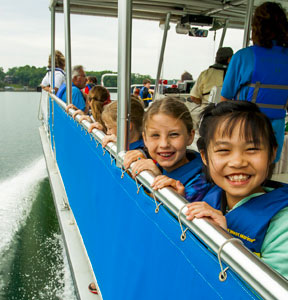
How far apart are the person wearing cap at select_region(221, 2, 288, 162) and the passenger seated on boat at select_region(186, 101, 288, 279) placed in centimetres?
113

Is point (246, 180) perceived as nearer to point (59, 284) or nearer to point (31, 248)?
point (59, 284)

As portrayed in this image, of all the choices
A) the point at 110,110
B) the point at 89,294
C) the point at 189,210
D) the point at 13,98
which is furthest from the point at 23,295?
the point at 13,98

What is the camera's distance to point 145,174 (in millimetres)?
1090

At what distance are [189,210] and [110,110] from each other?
162 cm

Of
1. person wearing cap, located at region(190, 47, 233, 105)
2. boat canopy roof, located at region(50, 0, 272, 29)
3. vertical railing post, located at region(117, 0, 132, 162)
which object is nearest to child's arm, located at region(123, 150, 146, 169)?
vertical railing post, located at region(117, 0, 132, 162)

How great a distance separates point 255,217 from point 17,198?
19.8 feet

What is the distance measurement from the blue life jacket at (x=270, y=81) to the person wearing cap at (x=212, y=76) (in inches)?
57.6

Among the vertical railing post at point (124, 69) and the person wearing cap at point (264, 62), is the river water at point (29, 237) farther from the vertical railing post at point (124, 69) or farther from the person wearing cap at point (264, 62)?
the person wearing cap at point (264, 62)

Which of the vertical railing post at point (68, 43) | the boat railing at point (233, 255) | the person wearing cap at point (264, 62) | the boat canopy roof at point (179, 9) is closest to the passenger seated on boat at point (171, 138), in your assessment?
the boat railing at point (233, 255)

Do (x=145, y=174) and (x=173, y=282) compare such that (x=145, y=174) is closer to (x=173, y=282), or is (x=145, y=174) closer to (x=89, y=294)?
(x=173, y=282)

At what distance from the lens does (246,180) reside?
3.41ft

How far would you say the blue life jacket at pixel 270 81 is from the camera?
2160mm

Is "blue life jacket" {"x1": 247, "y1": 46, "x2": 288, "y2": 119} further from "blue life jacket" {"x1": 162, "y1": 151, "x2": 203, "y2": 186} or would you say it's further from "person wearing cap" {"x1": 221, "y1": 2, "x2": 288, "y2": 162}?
"blue life jacket" {"x1": 162, "y1": 151, "x2": 203, "y2": 186}

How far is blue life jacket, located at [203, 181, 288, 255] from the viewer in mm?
905
